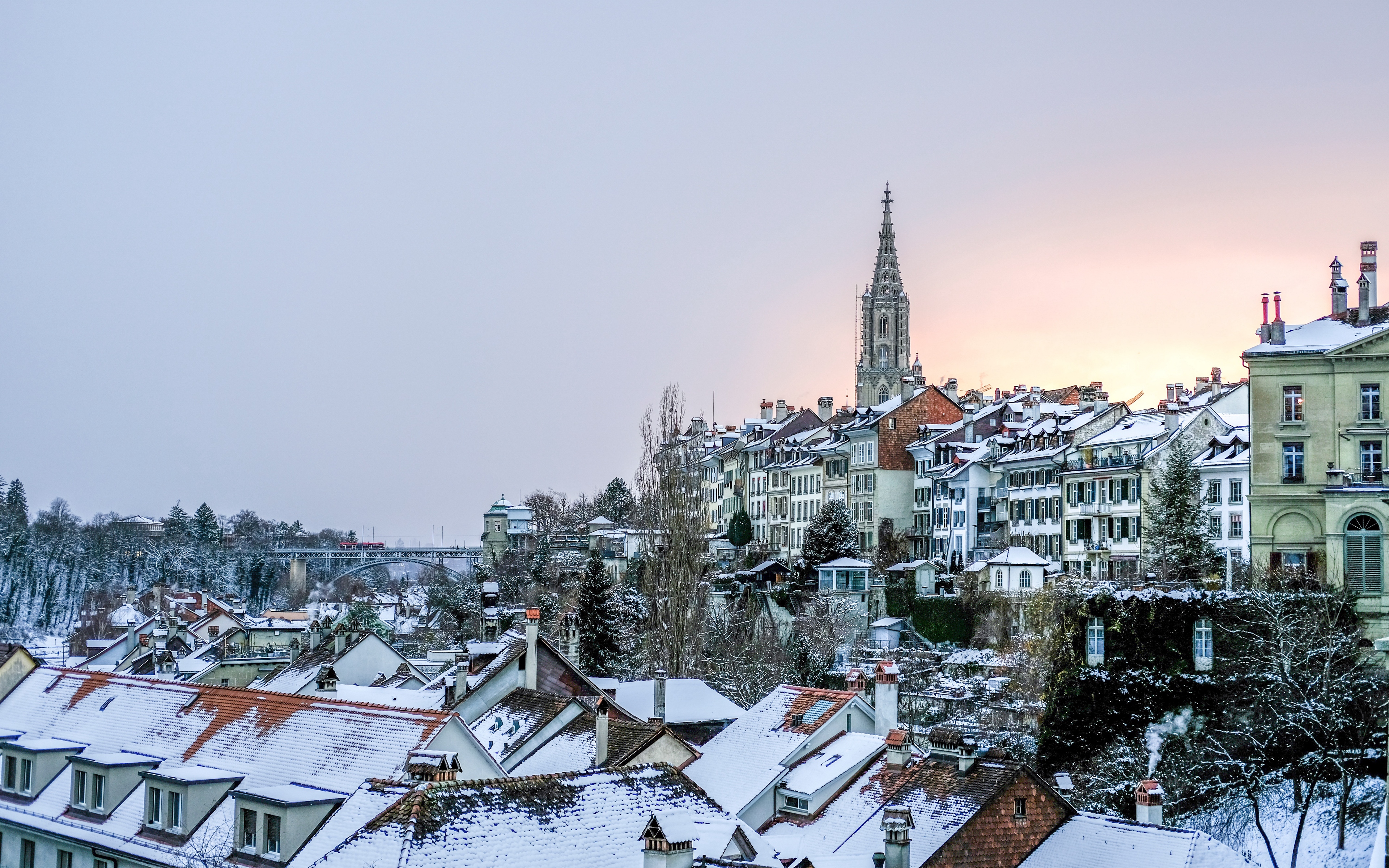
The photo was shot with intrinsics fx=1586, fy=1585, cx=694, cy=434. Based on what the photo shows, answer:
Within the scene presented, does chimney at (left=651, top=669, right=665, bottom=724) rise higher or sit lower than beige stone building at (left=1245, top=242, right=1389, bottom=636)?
lower

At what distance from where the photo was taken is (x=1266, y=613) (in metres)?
46.6

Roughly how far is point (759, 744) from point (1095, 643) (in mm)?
13384

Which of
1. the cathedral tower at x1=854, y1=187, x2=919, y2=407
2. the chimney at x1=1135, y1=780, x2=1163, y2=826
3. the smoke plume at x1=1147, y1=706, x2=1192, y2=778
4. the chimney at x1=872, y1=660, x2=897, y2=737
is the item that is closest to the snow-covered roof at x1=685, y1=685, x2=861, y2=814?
the chimney at x1=872, y1=660, x2=897, y2=737

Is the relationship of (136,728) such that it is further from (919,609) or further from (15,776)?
(919,609)

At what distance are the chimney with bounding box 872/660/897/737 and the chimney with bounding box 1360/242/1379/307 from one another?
22.3 metres

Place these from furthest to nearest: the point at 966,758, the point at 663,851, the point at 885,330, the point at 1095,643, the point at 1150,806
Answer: the point at 885,330, the point at 1095,643, the point at 966,758, the point at 1150,806, the point at 663,851

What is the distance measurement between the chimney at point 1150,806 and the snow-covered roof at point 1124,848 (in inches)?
26.9

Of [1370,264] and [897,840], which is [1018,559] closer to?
[1370,264]

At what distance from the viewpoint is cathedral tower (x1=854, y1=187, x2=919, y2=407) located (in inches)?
7013

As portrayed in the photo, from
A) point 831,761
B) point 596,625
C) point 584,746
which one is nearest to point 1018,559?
point 596,625

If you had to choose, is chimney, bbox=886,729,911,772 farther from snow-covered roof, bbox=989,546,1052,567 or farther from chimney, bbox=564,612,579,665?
snow-covered roof, bbox=989,546,1052,567

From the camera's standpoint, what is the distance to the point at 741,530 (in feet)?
375

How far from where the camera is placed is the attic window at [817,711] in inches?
1588

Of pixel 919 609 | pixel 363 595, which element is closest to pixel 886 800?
pixel 919 609
